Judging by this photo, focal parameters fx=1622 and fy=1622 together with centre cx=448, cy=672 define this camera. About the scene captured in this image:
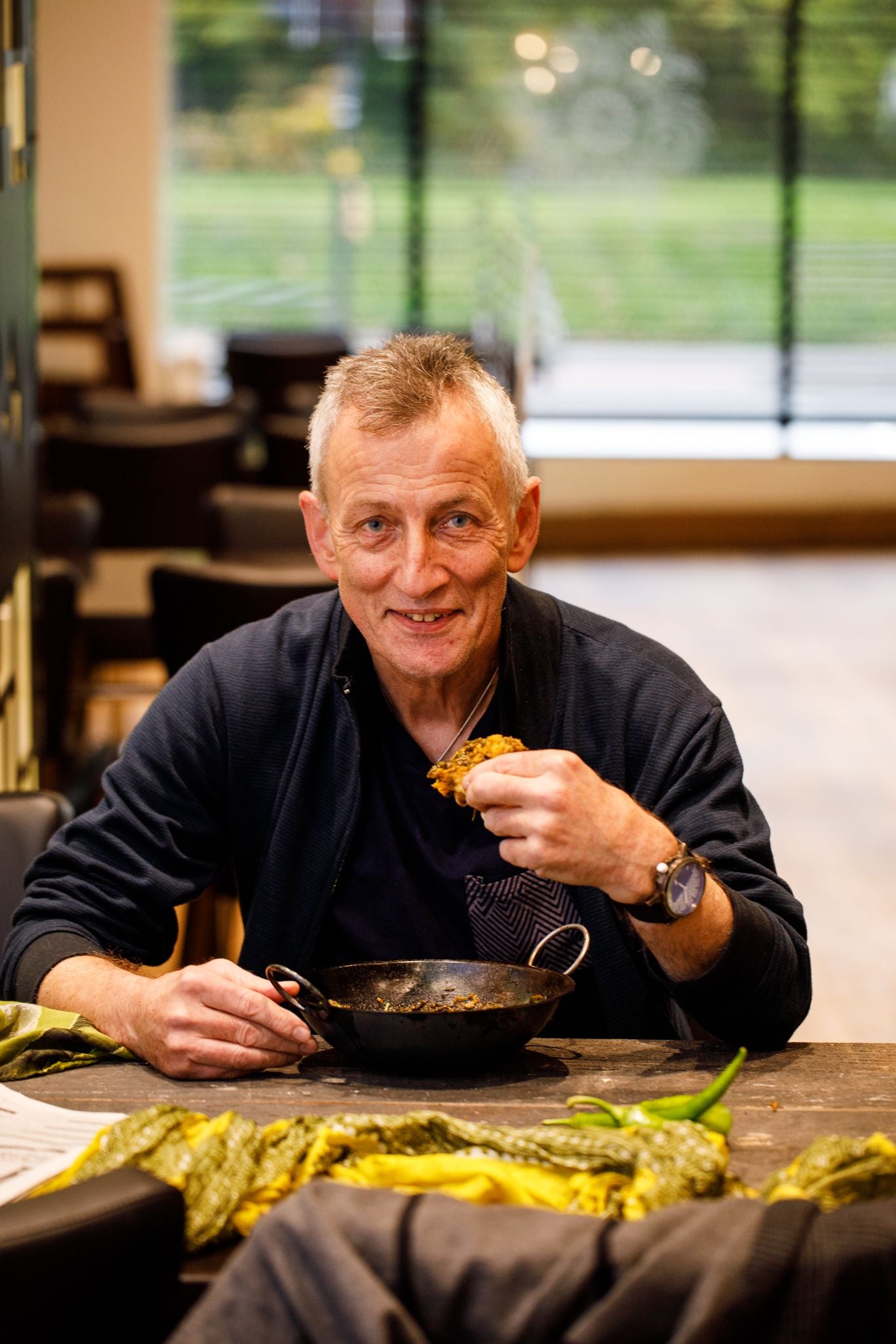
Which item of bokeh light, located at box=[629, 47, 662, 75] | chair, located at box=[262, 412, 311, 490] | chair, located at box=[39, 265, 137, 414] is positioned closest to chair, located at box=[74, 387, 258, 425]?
chair, located at box=[262, 412, 311, 490]

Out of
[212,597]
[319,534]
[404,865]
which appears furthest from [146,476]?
[404,865]

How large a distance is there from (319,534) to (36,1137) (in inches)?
31.3

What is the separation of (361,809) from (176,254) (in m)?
8.36

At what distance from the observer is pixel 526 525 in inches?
74.9

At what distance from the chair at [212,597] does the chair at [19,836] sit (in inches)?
49.7

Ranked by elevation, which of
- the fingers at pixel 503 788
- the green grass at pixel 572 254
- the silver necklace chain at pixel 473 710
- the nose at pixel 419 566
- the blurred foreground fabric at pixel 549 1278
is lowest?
the blurred foreground fabric at pixel 549 1278

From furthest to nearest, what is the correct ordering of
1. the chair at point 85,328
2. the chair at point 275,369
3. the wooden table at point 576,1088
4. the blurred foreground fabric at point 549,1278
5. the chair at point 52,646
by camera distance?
the chair at point 85,328, the chair at point 275,369, the chair at point 52,646, the wooden table at point 576,1088, the blurred foreground fabric at point 549,1278

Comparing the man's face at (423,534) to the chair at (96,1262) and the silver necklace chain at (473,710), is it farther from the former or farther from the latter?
the chair at (96,1262)

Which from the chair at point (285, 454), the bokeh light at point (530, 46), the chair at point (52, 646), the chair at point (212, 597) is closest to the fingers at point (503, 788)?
the chair at point (212, 597)

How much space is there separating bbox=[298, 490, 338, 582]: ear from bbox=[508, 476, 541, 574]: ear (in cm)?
21

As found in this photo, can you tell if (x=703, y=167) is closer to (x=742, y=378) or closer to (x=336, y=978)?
(x=742, y=378)

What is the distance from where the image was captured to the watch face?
151 cm

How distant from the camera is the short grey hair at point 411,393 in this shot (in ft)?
5.64

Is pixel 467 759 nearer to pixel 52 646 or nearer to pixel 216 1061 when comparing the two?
pixel 216 1061
